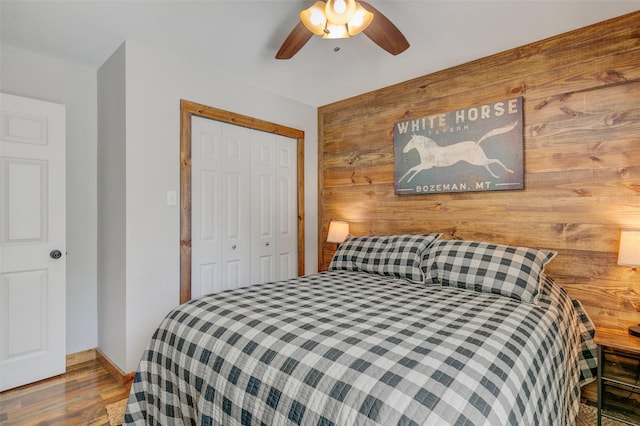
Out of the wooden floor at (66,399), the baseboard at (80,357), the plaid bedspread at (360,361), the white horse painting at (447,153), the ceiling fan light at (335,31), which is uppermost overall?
the ceiling fan light at (335,31)

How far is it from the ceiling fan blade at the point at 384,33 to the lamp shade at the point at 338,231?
169 centimetres

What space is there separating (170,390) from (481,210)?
91.4 inches

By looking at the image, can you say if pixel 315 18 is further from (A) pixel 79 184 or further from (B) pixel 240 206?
(A) pixel 79 184

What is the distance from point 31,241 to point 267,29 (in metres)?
2.14

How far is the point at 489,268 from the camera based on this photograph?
6.50 ft

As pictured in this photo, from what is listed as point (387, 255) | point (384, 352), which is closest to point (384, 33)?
point (387, 255)

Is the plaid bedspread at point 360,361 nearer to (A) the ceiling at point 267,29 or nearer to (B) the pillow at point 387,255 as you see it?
(B) the pillow at point 387,255

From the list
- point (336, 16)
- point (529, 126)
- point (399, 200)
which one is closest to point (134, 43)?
point (336, 16)

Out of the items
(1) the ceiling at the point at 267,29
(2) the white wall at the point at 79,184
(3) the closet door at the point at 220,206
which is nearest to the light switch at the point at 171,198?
(3) the closet door at the point at 220,206

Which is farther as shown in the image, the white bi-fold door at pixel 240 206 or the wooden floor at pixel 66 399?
the white bi-fold door at pixel 240 206

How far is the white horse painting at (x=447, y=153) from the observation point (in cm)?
248

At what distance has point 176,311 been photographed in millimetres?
1629

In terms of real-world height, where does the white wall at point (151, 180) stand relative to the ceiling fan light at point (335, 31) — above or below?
below

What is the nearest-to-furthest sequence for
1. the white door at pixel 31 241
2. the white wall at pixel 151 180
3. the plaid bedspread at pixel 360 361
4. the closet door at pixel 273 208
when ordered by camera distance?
the plaid bedspread at pixel 360 361 < the white door at pixel 31 241 < the white wall at pixel 151 180 < the closet door at pixel 273 208
